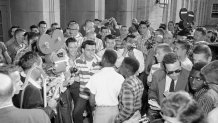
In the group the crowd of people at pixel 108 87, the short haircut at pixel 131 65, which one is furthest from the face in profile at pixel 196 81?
the short haircut at pixel 131 65

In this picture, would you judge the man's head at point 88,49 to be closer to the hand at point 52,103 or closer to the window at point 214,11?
the hand at point 52,103

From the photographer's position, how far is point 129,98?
3086mm

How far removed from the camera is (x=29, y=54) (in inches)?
120

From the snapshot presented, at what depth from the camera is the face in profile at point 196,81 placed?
290 centimetres

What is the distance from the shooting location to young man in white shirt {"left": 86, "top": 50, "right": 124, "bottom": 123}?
3365 millimetres

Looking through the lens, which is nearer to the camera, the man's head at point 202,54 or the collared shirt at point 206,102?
the collared shirt at point 206,102

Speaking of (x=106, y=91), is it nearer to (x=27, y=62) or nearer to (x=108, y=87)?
(x=108, y=87)

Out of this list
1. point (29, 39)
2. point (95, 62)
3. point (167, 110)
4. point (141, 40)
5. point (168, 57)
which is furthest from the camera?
point (141, 40)

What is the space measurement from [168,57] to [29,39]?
3.15 metres

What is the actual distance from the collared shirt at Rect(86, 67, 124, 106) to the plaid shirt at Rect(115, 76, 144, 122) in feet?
0.73

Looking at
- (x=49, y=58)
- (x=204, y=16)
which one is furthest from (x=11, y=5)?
(x=204, y=16)

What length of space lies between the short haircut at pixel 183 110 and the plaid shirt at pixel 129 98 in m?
1.14

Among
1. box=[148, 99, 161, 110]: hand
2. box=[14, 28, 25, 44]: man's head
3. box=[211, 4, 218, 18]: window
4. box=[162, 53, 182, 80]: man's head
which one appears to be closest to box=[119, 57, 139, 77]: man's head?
box=[162, 53, 182, 80]: man's head

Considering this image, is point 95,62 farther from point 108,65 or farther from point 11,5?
point 11,5
